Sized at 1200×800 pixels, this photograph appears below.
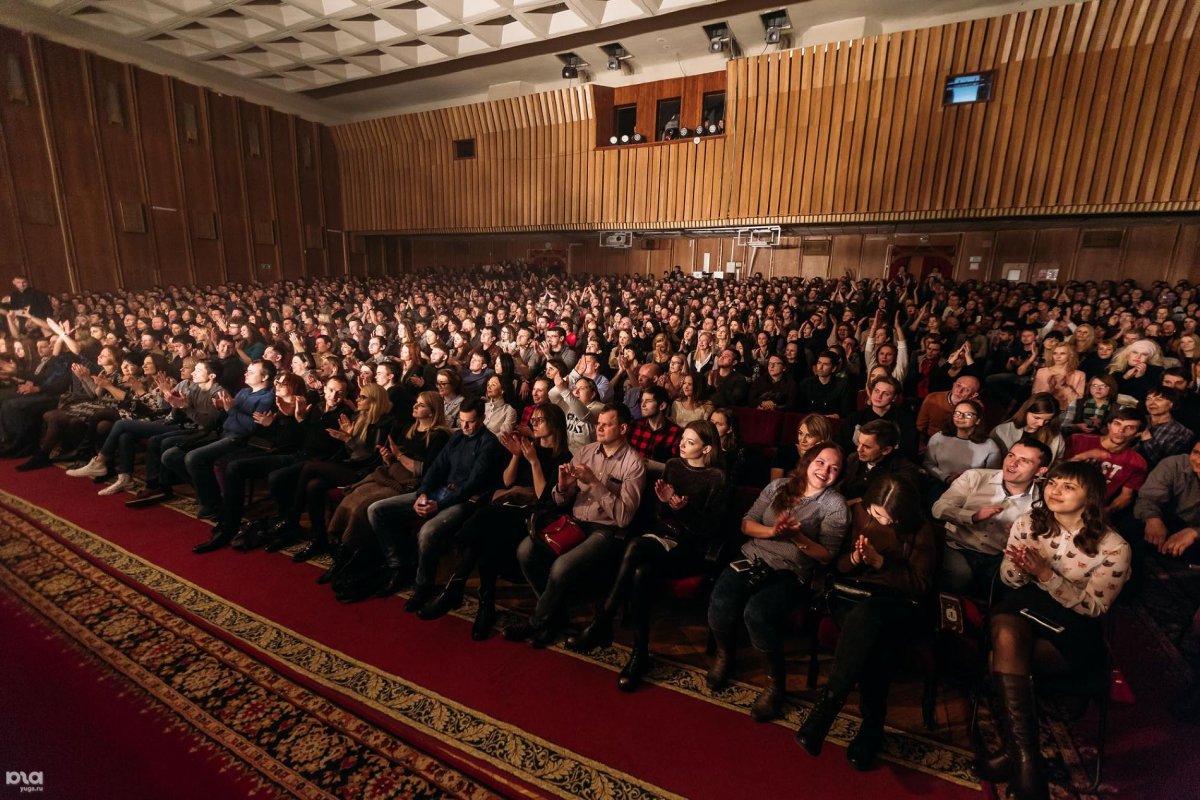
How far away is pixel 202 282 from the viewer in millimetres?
12016

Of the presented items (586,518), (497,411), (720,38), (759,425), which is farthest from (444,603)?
(720,38)

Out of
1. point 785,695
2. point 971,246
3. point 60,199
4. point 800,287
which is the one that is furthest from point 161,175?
point 971,246

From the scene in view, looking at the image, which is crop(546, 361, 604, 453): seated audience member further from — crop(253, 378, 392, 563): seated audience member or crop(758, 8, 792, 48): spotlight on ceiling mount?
crop(758, 8, 792, 48): spotlight on ceiling mount

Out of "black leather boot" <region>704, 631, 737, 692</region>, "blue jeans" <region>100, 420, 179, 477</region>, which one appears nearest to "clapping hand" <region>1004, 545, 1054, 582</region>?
"black leather boot" <region>704, 631, 737, 692</region>

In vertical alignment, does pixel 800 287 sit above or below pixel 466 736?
above

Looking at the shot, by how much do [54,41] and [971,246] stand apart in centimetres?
1772

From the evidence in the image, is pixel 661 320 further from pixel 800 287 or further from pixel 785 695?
pixel 785 695

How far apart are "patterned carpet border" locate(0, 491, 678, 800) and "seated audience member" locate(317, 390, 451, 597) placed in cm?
42

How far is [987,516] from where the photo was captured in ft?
7.61

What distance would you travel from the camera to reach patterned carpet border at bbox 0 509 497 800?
6.07 feet

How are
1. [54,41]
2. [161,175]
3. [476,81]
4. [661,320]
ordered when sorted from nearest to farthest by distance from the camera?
[661,320]
[54,41]
[161,175]
[476,81]

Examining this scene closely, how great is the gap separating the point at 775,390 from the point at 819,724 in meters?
2.96

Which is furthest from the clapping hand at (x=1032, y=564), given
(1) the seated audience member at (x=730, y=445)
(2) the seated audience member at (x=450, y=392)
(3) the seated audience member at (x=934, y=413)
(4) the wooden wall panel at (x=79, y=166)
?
(4) the wooden wall panel at (x=79, y=166)

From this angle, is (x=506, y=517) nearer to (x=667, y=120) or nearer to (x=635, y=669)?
(x=635, y=669)
